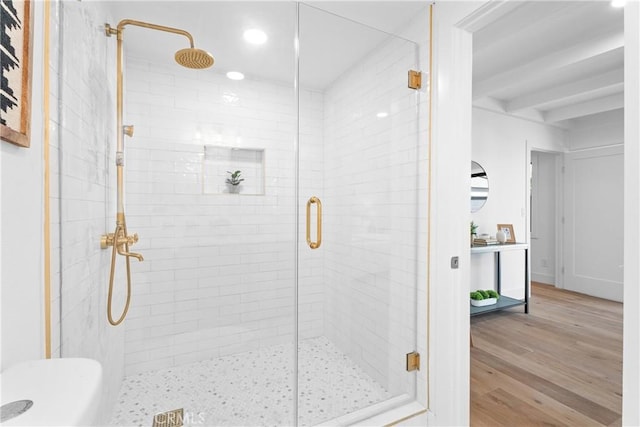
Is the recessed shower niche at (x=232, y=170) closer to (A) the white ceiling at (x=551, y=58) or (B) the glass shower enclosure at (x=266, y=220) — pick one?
(B) the glass shower enclosure at (x=266, y=220)

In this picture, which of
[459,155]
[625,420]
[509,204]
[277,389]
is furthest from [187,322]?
[509,204]

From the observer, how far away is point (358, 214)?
6.37 feet

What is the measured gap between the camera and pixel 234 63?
5.74 ft

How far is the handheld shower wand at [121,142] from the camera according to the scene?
159cm

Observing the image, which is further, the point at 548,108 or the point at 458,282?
the point at 548,108

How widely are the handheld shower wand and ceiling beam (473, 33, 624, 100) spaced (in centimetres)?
303

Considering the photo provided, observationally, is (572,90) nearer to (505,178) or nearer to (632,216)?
(505,178)

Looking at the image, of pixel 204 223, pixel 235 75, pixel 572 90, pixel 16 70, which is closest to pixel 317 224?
pixel 204 223

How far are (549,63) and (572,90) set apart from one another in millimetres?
942

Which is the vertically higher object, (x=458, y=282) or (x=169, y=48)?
(x=169, y=48)

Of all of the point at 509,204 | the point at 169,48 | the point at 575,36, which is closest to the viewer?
the point at 169,48

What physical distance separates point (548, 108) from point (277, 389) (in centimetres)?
495

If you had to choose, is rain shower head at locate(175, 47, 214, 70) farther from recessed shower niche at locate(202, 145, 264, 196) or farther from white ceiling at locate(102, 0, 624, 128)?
recessed shower niche at locate(202, 145, 264, 196)

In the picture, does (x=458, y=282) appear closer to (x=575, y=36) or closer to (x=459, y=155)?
(x=459, y=155)
